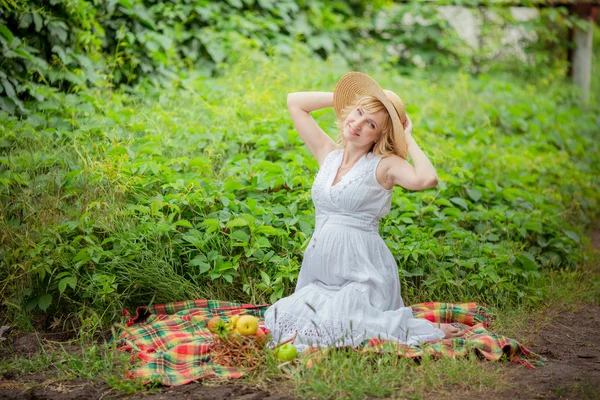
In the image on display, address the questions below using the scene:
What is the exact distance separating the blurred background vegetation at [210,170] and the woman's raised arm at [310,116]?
61cm

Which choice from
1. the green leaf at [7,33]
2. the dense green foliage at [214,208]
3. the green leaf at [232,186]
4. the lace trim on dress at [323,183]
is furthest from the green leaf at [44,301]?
the green leaf at [7,33]

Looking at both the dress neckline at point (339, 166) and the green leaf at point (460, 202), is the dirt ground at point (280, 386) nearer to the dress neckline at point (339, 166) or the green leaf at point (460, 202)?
the dress neckline at point (339, 166)

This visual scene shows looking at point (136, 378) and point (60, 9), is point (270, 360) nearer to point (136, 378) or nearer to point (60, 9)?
point (136, 378)

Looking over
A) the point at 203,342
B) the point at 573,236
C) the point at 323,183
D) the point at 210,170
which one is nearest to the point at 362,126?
the point at 323,183

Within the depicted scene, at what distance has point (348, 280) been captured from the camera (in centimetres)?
359

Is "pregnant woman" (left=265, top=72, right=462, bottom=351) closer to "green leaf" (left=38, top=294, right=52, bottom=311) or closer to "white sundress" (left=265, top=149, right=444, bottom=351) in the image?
"white sundress" (left=265, top=149, right=444, bottom=351)

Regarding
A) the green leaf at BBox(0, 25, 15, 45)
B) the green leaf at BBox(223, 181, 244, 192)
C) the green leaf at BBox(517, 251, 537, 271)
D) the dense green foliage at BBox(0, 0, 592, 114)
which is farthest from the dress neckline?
the green leaf at BBox(0, 25, 15, 45)

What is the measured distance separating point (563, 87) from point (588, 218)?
4.38 m

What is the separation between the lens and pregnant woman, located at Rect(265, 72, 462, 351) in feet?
11.2

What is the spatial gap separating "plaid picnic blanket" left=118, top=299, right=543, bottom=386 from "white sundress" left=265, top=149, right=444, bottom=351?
0.38 ft

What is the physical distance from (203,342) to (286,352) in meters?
0.48

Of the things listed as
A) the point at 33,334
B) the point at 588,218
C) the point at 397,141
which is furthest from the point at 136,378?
the point at 588,218

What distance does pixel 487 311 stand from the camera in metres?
4.08

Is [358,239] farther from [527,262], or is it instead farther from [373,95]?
[527,262]
